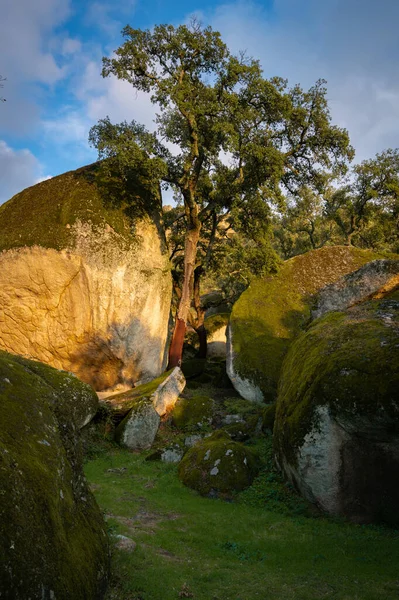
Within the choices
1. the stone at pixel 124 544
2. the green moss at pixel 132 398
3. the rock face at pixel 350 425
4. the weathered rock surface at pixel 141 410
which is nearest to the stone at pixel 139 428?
the weathered rock surface at pixel 141 410

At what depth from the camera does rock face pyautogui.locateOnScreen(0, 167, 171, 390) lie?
22094mm

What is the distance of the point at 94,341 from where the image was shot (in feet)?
74.7

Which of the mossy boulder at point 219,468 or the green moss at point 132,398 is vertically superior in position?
the green moss at point 132,398

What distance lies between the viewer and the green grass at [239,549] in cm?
676

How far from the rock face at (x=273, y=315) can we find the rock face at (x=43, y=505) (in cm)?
1641

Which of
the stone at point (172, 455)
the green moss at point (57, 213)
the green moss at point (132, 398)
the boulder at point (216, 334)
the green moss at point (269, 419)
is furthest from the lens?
the boulder at point (216, 334)

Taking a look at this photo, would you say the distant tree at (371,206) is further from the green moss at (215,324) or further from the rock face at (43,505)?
the rock face at (43,505)

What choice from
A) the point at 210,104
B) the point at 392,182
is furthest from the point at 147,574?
the point at 392,182

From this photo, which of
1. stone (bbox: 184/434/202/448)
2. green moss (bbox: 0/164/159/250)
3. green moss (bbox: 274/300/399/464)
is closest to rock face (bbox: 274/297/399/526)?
green moss (bbox: 274/300/399/464)

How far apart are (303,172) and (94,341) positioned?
18177 millimetres

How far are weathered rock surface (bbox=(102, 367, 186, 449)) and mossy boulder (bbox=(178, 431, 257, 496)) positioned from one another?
13.9 ft

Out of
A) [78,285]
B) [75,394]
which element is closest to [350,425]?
[75,394]

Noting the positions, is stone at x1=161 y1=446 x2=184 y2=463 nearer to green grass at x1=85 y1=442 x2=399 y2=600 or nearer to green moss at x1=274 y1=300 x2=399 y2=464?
green grass at x1=85 y1=442 x2=399 y2=600

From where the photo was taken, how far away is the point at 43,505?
4906mm
